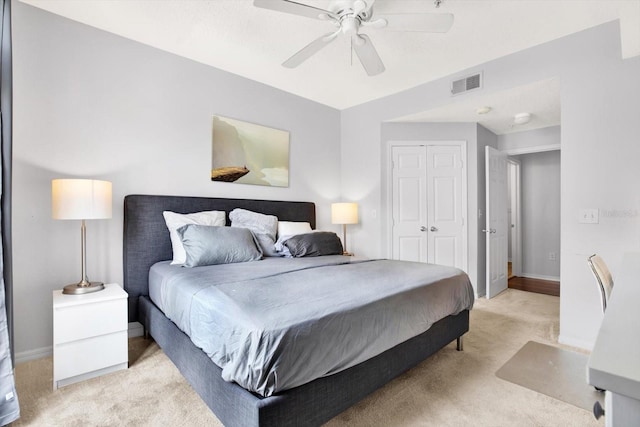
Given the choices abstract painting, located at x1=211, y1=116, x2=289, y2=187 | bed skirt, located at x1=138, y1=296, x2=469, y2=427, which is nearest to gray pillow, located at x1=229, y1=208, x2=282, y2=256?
abstract painting, located at x1=211, y1=116, x2=289, y2=187

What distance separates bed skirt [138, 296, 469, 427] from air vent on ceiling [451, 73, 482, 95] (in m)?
2.49

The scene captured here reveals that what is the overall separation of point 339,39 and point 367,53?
67 centimetres

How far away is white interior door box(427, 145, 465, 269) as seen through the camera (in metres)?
4.23

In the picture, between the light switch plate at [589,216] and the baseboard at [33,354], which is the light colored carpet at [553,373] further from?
the baseboard at [33,354]

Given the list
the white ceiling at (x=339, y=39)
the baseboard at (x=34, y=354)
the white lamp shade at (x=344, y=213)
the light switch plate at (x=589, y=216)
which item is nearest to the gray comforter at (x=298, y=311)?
the baseboard at (x=34, y=354)

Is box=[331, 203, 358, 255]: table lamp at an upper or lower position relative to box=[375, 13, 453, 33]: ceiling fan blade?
lower

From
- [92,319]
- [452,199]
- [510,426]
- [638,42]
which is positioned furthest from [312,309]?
[452,199]

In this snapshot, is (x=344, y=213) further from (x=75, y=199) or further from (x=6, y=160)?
(x=6, y=160)

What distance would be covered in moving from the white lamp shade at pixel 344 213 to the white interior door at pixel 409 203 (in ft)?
1.85

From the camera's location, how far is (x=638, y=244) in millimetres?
2410

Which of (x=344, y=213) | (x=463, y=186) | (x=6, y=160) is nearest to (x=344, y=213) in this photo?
(x=344, y=213)

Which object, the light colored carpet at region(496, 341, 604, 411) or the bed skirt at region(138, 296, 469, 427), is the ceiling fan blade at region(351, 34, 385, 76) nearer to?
the bed skirt at region(138, 296, 469, 427)

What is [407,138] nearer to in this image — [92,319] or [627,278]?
[627,278]

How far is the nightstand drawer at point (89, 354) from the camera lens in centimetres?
199
